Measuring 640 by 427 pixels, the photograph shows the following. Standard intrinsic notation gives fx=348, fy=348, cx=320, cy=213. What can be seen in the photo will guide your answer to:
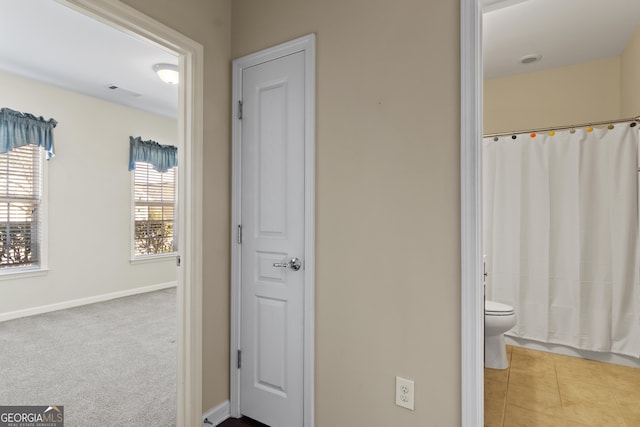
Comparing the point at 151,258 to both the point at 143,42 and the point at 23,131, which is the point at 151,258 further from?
the point at 143,42

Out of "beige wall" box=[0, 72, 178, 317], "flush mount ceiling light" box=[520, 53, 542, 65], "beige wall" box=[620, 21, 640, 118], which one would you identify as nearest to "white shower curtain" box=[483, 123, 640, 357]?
"beige wall" box=[620, 21, 640, 118]

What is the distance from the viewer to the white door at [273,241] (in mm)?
1872

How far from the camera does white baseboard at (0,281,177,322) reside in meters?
3.94

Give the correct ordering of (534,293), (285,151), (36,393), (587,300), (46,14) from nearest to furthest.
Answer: (285,151), (36,393), (46,14), (587,300), (534,293)

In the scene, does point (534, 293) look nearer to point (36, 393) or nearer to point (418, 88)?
point (418, 88)

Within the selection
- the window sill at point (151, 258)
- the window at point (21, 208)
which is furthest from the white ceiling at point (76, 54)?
the window sill at point (151, 258)

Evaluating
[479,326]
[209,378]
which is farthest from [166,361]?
[479,326]

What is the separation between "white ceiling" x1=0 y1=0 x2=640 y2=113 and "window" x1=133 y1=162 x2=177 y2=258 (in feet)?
5.16

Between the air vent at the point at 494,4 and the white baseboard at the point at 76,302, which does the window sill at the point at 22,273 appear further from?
the air vent at the point at 494,4

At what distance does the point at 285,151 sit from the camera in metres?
1.92

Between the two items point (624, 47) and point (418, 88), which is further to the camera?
point (624, 47)

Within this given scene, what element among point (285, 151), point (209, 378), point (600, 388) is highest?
point (285, 151)

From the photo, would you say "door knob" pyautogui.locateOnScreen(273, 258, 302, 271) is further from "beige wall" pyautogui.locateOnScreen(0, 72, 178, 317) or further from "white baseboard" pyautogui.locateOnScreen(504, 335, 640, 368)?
"beige wall" pyautogui.locateOnScreen(0, 72, 178, 317)

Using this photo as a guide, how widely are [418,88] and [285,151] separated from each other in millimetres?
767
